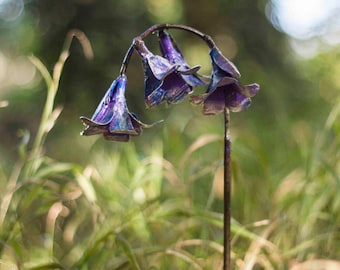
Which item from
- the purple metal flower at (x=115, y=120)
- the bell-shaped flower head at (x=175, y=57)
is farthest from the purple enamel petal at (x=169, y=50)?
the purple metal flower at (x=115, y=120)

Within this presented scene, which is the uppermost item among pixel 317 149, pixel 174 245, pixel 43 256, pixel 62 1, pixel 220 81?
pixel 62 1

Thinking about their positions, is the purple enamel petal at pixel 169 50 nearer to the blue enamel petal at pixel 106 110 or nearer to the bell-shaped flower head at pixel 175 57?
the bell-shaped flower head at pixel 175 57

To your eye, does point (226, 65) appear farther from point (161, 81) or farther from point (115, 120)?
point (115, 120)

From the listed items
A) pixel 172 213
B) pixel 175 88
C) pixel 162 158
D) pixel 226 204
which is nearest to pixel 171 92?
pixel 175 88

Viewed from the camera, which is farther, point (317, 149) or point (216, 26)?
point (216, 26)

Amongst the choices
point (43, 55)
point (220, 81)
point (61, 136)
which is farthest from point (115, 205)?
point (43, 55)

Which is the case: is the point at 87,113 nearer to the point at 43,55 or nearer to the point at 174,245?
the point at 43,55
